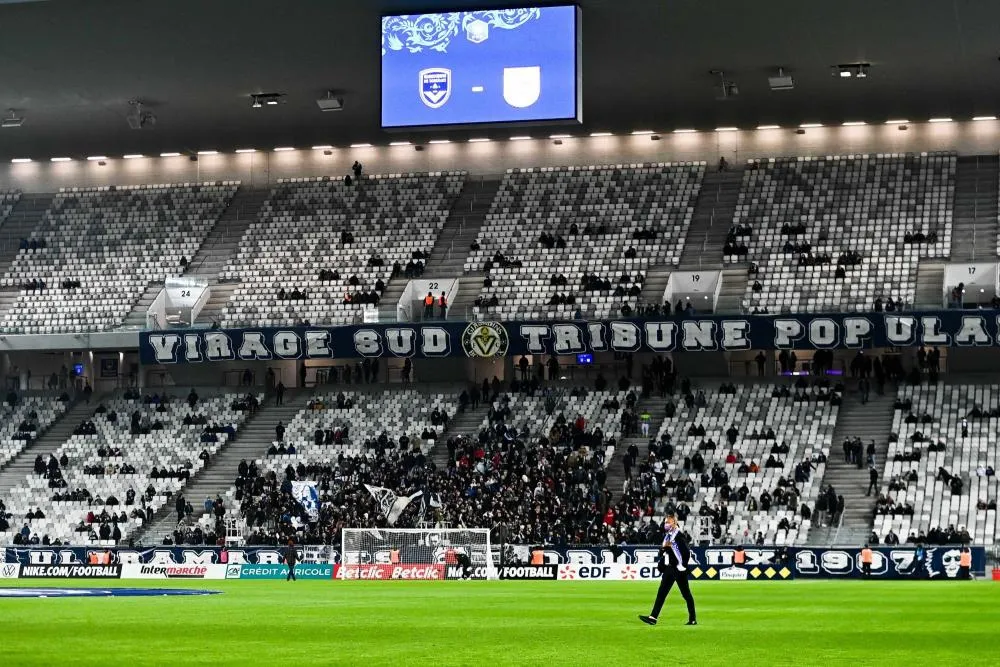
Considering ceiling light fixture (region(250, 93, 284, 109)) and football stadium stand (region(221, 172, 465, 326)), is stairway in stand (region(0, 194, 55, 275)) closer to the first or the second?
football stadium stand (region(221, 172, 465, 326))

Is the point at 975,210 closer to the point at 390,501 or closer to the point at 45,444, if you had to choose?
the point at 390,501

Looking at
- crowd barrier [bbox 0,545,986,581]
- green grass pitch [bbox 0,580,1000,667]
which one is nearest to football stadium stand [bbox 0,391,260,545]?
crowd barrier [bbox 0,545,986,581]

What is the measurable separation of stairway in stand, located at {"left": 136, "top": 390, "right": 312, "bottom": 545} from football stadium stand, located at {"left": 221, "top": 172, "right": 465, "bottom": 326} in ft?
11.7

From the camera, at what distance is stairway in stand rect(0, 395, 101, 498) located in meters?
62.2

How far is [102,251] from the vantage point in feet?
236

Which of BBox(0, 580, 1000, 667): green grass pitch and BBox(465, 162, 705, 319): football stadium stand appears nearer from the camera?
BBox(0, 580, 1000, 667): green grass pitch

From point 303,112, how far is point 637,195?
1487cm

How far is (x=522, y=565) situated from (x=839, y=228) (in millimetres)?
22072

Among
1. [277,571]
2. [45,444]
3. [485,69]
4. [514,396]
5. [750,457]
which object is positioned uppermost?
[485,69]

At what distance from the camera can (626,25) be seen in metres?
48.0

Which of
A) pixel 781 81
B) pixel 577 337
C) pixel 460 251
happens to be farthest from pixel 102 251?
pixel 781 81

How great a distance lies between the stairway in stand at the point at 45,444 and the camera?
62219 mm

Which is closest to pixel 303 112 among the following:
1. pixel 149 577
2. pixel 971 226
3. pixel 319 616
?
pixel 149 577

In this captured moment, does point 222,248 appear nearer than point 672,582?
No
